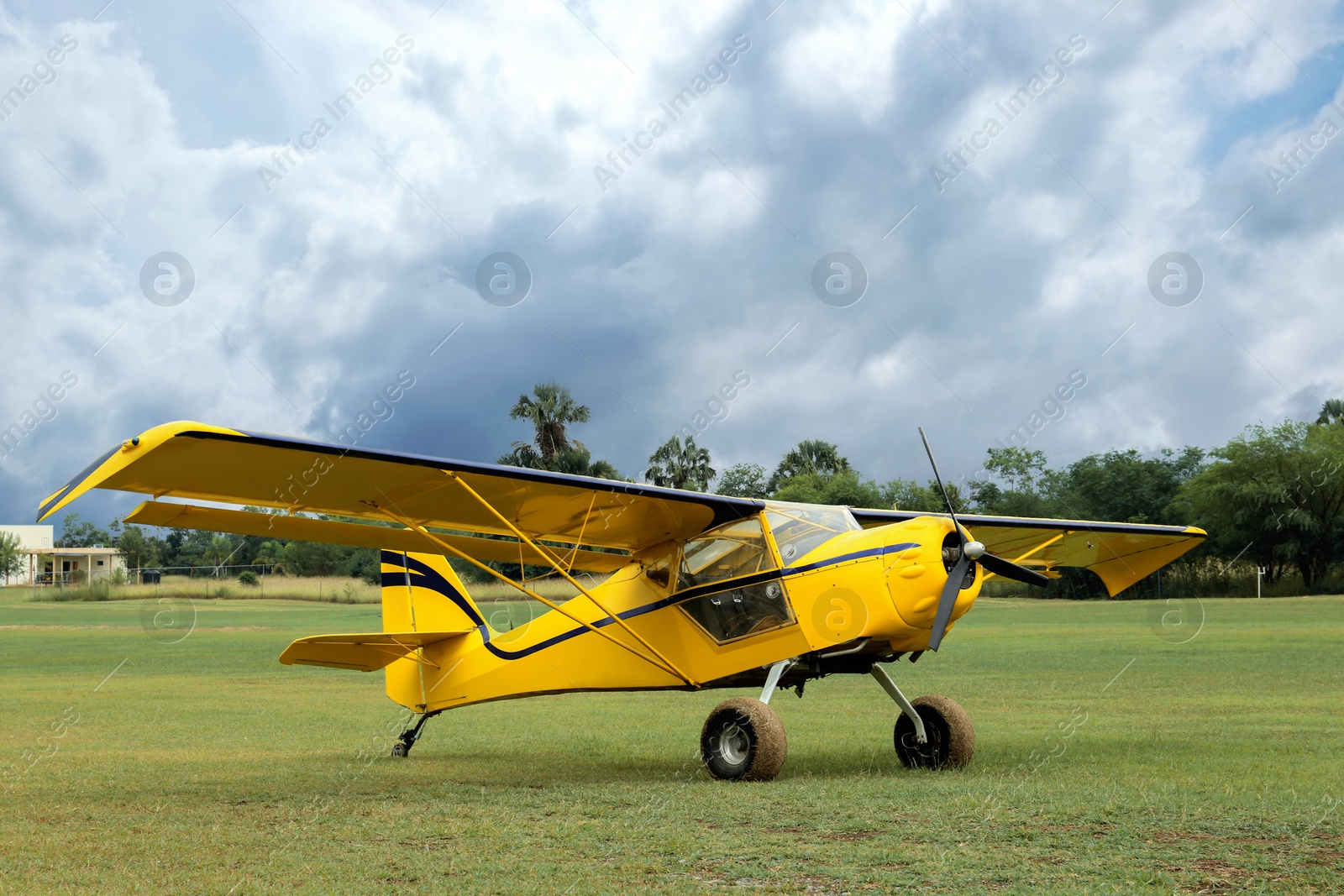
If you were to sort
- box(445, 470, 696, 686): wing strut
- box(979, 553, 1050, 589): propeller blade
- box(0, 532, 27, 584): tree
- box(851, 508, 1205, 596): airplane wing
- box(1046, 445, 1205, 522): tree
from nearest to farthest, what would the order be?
box(979, 553, 1050, 589): propeller blade
box(445, 470, 696, 686): wing strut
box(851, 508, 1205, 596): airplane wing
box(1046, 445, 1205, 522): tree
box(0, 532, 27, 584): tree

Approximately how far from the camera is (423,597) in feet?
43.9

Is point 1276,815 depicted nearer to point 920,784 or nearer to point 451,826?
point 920,784

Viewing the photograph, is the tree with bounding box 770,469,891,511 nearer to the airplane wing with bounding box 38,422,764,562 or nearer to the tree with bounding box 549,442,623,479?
the tree with bounding box 549,442,623,479

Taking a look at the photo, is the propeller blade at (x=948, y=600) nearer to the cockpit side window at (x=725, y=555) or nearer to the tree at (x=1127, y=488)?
the cockpit side window at (x=725, y=555)

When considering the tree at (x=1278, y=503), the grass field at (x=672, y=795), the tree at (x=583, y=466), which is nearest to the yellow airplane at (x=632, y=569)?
the grass field at (x=672, y=795)

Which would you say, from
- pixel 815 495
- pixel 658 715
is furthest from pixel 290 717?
pixel 815 495

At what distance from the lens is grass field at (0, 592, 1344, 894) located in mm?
6094

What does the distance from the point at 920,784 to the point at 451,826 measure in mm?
3865

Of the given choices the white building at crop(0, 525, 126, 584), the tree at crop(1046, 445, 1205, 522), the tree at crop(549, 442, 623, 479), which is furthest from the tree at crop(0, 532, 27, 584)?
the tree at crop(1046, 445, 1205, 522)

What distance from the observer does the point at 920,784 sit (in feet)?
29.2

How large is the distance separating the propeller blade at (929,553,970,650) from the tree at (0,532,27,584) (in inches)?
4173

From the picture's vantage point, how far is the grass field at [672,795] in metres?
6.09

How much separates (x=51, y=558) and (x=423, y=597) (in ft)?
398

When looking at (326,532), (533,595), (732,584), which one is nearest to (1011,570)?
(732,584)
